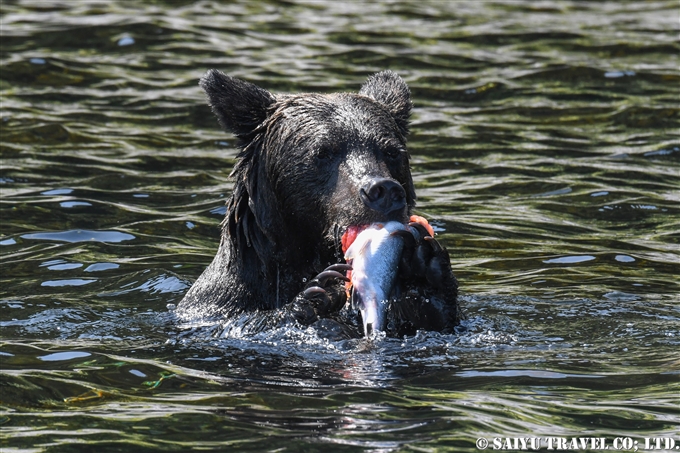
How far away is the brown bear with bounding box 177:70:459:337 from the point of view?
7.16 metres

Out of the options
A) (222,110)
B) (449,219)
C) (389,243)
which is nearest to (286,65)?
(449,219)

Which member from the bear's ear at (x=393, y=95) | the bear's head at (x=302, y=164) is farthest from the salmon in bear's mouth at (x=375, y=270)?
the bear's ear at (x=393, y=95)

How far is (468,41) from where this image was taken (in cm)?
1842

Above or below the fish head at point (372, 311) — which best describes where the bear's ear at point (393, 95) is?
above

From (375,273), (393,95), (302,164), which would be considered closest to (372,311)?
(375,273)

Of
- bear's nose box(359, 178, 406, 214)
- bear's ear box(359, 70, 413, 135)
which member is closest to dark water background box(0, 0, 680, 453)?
bear's nose box(359, 178, 406, 214)

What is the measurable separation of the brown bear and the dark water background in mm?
Answer: 239

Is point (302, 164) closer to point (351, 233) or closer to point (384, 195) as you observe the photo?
point (351, 233)

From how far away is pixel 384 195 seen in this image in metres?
6.84

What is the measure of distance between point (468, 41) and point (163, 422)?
45.0 ft

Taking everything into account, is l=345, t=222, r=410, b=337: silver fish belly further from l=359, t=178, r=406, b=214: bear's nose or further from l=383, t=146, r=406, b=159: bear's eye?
l=383, t=146, r=406, b=159: bear's eye

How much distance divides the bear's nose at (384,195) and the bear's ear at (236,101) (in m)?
1.45

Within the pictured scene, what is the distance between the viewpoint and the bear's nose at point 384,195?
675cm

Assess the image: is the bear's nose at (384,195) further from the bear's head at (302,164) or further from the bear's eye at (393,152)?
the bear's eye at (393,152)
